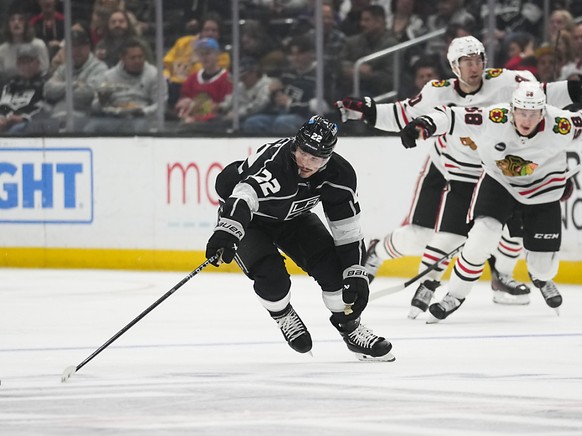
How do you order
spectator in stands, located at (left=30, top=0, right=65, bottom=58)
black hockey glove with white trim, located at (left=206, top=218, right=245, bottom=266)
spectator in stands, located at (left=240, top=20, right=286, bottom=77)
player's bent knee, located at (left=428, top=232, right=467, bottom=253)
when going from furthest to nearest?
spectator in stands, located at (left=30, top=0, right=65, bottom=58) < spectator in stands, located at (left=240, top=20, right=286, bottom=77) < player's bent knee, located at (left=428, top=232, right=467, bottom=253) < black hockey glove with white trim, located at (left=206, top=218, right=245, bottom=266)

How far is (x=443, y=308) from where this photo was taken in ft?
24.9

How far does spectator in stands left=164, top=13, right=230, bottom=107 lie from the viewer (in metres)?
10.7

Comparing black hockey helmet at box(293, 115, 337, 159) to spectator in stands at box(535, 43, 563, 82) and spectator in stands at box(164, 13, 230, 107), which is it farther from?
spectator in stands at box(164, 13, 230, 107)

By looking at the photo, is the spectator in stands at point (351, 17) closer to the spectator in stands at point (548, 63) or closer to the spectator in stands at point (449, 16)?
the spectator in stands at point (449, 16)

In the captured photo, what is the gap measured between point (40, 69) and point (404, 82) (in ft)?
10.0

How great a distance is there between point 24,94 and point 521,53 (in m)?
4.11

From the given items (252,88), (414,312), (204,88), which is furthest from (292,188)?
(204,88)

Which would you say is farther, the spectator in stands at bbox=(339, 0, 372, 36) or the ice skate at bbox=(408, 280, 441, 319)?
the spectator in stands at bbox=(339, 0, 372, 36)

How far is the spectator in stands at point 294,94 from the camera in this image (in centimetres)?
1045

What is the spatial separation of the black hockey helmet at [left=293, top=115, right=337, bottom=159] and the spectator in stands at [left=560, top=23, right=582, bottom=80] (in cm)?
461

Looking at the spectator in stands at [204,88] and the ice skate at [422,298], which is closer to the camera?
the ice skate at [422,298]

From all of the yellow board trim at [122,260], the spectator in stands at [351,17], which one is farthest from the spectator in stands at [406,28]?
the yellow board trim at [122,260]

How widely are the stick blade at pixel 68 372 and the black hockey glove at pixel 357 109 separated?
2.97m

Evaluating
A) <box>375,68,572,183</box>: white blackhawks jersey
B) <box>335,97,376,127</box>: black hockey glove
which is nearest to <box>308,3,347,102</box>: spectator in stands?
<box>375,68,572,183</box>: white blackhawks jersey
